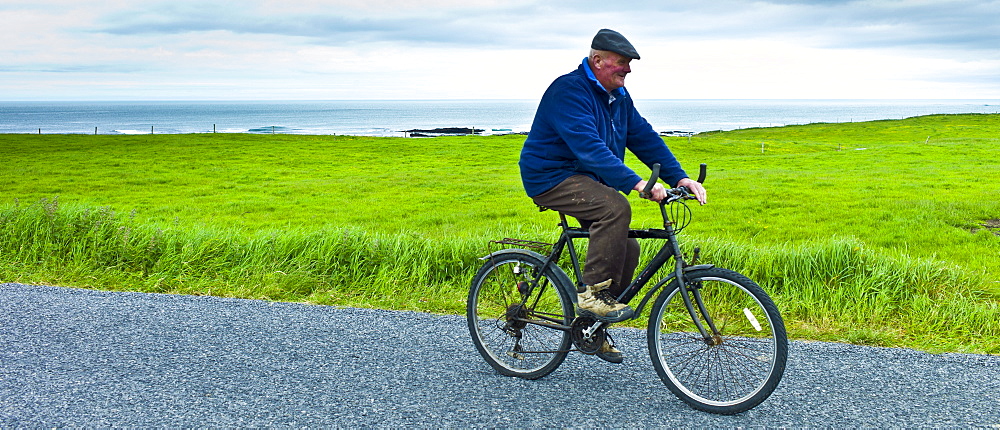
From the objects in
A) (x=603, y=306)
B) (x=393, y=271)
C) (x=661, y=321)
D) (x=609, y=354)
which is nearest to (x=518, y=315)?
(x=609, y=354)

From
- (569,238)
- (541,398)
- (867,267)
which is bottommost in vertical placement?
(541,398)

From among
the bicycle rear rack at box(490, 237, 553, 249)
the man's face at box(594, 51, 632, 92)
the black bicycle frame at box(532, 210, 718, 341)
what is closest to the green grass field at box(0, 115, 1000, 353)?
the bicycle rear rack at box(490, 237, 553, 249)

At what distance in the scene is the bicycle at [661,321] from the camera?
3.94 m

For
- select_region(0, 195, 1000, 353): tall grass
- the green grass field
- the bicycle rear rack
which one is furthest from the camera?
the green grass field

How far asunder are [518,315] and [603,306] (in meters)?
0.75

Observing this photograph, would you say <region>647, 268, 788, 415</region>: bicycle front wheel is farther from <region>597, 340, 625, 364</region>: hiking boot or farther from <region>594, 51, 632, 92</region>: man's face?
<region>594, 51, 632, 92</region>: man's face

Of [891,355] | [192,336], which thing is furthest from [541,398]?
[192,336]

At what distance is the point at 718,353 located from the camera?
13.7ft

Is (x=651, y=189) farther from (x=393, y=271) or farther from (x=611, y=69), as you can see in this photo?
(x=393, y=271)

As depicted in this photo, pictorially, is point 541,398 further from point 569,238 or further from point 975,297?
point 975,297

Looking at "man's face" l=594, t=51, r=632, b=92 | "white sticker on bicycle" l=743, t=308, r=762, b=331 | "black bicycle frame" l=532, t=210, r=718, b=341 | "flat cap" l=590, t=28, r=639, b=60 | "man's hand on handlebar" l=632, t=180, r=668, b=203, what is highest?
"flat cap" l=590, t=28, r=639, b=60

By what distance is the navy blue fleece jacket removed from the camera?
156 inches

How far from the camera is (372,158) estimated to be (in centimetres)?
4125

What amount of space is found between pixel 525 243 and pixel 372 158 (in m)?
37.4
